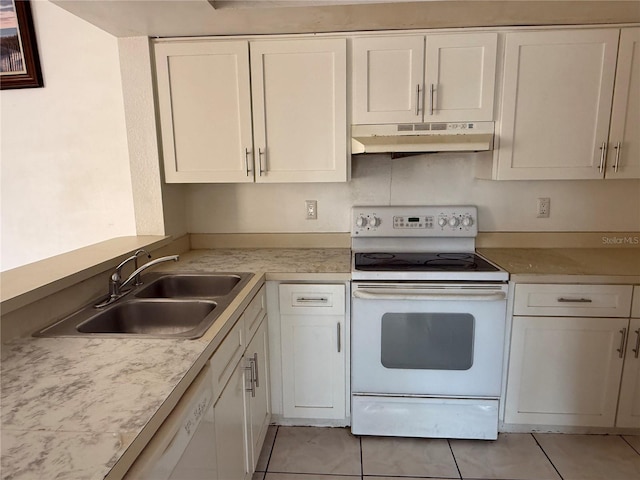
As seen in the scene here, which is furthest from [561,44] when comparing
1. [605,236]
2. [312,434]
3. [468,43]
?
[312,434]

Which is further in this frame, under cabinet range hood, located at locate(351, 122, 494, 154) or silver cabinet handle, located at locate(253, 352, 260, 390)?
under cabinet range hood, located at locate(351, 122, 494, 154)

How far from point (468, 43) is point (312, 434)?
2162 mm

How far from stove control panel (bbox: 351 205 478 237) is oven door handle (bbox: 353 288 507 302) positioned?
0.51 metres

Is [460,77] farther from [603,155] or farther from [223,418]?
[223,418]

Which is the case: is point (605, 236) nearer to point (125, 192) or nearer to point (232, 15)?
point (232, 15)

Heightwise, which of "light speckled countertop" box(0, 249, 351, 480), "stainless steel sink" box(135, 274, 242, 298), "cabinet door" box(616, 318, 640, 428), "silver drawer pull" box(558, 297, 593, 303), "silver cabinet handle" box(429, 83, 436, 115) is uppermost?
"silver cabinet handle" box(429, 83, 436, 115)

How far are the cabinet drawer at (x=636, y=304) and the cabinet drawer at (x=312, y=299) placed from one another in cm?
137

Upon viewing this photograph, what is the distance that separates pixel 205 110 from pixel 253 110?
26 centimetres

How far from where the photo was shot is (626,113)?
1.98 m

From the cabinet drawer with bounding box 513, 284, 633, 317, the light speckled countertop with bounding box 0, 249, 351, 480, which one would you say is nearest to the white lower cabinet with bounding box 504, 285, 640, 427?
the cabinet drawer with bounding box 513, 284, 633, 317

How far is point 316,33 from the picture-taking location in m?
2.02

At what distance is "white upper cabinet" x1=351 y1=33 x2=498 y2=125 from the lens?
1.96m

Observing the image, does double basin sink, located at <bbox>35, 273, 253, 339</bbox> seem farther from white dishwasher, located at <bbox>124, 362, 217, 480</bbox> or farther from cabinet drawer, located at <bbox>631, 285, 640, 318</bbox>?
cabinet drawer, located at <bbox>631, 285, 640, 318</bbox>

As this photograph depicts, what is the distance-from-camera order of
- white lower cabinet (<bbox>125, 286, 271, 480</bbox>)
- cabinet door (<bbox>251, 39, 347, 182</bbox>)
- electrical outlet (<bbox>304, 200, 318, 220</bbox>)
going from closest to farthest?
white lower cabinet (<bbox>125, 286, 271, 480</bbox>)
cabinet door (<bbox>251, 39, 347, 182</bbox>)
electrical outlet (<bbox>304, 200, 318, 220</bbox>)
